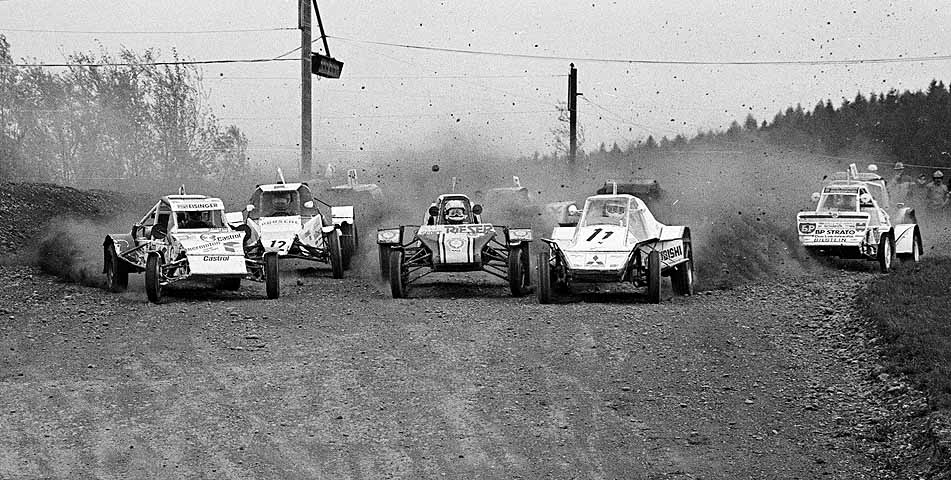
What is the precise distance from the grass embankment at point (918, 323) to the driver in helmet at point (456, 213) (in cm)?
607

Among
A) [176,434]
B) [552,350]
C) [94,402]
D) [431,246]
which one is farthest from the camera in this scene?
[431,246]

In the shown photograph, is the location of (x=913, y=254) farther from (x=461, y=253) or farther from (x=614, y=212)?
(x=461, y=253)

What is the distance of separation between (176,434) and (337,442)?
48.9 inches

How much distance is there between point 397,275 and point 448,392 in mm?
6566

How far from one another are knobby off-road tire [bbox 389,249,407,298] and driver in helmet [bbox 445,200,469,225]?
1.49 metres

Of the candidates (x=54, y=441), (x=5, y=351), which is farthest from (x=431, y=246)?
(x=54, y=441)

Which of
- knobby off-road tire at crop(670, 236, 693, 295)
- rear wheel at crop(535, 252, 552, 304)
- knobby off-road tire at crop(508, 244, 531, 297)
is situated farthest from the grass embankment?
knobby off-road tire at crop(508, 244, 531, 297)

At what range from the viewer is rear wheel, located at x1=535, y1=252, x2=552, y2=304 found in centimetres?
1529

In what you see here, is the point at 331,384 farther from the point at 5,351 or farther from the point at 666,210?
the point at 666,210

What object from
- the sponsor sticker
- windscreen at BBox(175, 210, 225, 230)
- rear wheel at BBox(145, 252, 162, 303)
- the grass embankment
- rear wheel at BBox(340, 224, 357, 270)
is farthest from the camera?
rear wheel at BBox(340, 224, 357, 270)

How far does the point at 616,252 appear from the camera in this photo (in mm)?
15508

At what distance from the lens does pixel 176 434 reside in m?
8.43

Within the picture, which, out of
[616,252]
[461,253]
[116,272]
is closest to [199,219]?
[116,272]

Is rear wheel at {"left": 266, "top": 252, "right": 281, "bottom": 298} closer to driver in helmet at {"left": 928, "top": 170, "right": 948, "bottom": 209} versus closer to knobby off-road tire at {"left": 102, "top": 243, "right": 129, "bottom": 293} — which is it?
knobby off-road tire at {"left": 102, "top": 243, "right": 129, "bottom": 293}
